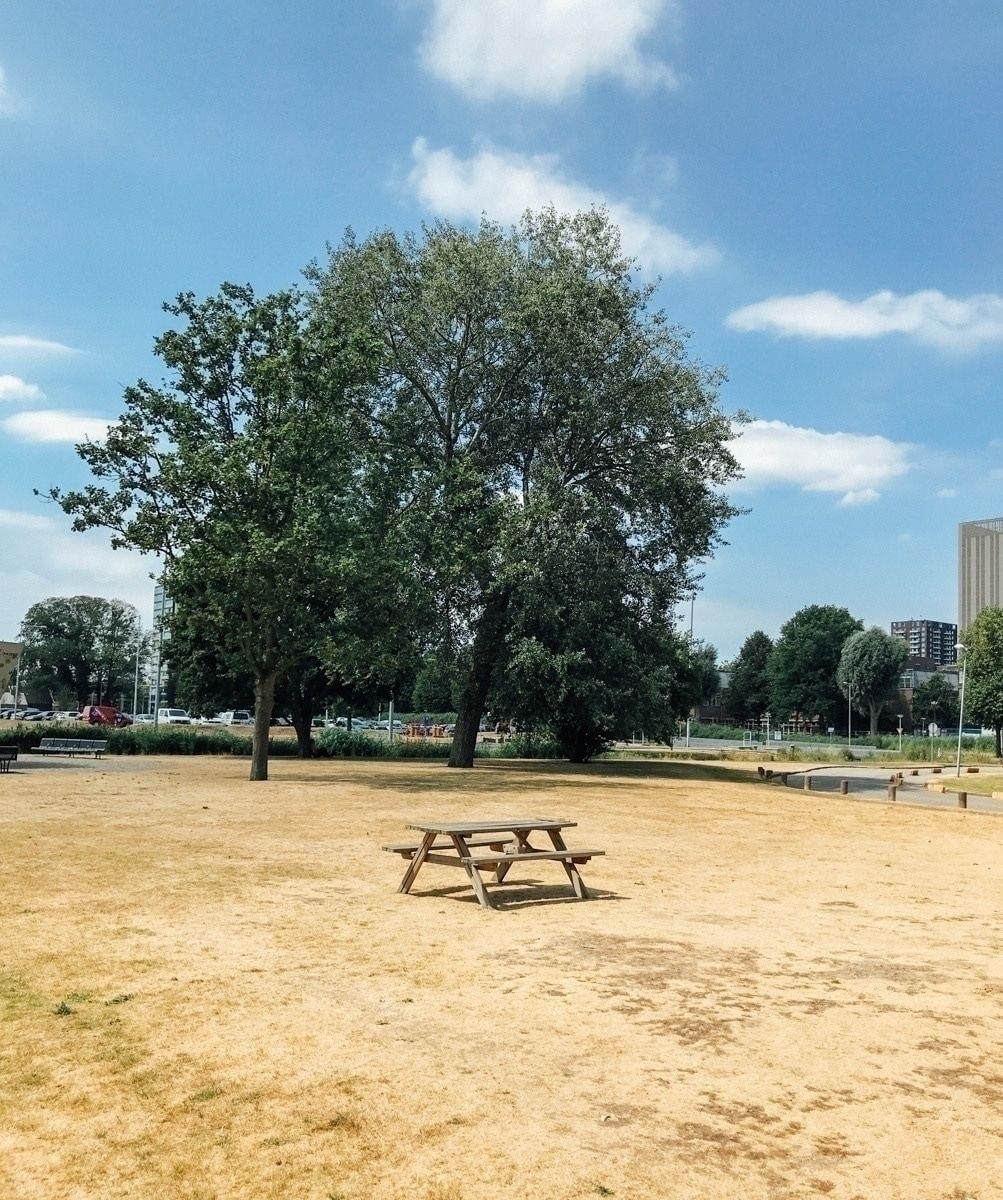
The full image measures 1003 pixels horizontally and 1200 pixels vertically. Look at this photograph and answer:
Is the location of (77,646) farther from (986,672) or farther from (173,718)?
(986,672)

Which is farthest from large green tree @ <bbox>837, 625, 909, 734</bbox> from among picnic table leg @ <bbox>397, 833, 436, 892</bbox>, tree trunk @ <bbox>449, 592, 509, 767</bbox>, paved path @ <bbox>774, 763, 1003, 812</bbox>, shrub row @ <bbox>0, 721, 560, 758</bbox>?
picnic table leg @ <bbox>397, 833, 436, 892</bbox>

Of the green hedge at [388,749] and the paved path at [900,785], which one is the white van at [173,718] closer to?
the green hedge at [388,749]

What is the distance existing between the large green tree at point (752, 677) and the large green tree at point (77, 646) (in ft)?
244

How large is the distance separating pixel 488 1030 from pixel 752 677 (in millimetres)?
134528

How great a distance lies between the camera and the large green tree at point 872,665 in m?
108

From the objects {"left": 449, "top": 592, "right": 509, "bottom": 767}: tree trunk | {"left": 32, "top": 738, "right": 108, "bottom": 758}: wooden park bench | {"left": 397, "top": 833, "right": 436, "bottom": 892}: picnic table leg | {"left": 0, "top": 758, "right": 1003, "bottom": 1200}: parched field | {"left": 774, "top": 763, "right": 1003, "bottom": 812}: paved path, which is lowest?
{"left": 774, "top": 763, "right": 1003, "bottom": 812}: paved path

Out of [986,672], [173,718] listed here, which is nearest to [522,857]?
[986,672]

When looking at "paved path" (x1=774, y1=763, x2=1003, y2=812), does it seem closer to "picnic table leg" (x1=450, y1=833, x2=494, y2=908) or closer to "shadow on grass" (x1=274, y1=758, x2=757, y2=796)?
"shadow on grass" (x1=274, y1=758, x2=757, y2=796)

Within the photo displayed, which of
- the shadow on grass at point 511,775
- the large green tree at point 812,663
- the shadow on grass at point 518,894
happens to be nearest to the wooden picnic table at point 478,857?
the shadow on grass at point 518,894

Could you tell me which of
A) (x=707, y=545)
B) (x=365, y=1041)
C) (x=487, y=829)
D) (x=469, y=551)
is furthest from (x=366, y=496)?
(x=365, y=1041)

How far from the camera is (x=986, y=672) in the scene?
72062 millimetres

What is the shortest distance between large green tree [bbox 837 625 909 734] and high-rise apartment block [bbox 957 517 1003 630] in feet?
182

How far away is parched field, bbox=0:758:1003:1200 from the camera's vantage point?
4535 mm

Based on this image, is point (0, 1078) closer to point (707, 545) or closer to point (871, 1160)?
point (871, 1160)
